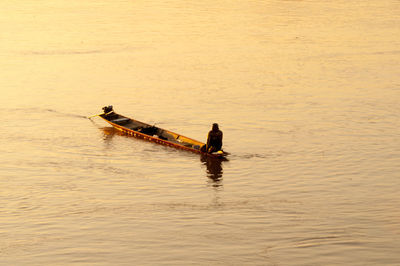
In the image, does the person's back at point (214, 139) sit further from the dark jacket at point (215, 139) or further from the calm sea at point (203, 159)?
the calm sea at point (203, 159)

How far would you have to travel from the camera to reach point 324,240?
14.5m

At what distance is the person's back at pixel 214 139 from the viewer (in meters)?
20.6

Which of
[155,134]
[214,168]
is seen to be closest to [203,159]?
[214,168]

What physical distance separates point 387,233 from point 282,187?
Result: 164 inches

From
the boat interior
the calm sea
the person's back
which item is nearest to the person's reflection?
the calm sea

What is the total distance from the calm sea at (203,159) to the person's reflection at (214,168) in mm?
92

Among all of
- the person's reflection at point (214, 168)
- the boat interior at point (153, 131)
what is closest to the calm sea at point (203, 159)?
the person's reflection at point (214, 168)

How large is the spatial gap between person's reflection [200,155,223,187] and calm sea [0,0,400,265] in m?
0.09

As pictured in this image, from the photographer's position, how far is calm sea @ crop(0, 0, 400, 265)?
1450 centimetres

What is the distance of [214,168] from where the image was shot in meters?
20.5

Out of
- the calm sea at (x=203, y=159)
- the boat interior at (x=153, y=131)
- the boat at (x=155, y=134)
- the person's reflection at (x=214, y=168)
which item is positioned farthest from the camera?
the boat interior at (x=153, y=131)

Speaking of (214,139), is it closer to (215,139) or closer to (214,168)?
(215,139)

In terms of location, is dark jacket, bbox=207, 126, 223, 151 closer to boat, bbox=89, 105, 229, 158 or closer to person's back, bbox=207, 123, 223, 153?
person's back, bbox=207, 123, 223, 153

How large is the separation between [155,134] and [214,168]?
3.93 meters
